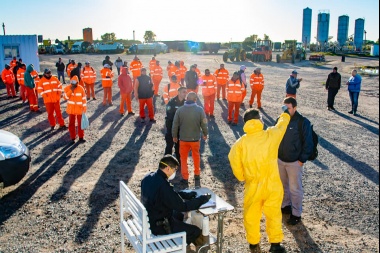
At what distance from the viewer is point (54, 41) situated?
57.7 metres

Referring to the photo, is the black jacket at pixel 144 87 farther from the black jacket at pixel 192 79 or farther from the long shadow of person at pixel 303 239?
the long shadow of person at pixel 303 239

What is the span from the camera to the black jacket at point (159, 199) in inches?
154

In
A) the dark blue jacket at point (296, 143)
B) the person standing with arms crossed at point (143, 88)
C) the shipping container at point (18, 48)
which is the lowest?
the dark blue jacket at point (296, 143)

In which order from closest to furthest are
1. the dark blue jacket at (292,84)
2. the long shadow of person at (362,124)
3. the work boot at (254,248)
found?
the work boot at (254,248)
the long shadow of person at (362,124)
the dark blue jacket at (292,84)

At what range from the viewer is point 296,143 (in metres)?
5.16

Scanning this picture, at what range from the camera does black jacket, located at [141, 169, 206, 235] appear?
391 centimetres

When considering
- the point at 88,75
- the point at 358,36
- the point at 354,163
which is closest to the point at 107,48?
the point at 88,75

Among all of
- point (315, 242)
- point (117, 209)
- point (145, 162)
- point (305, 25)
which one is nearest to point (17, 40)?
point (145, 162)

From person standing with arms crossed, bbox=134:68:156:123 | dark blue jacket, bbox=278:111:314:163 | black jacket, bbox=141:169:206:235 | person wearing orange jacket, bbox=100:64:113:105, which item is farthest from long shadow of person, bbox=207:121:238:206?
person wearing orange jacket, bbox=100:64:113:105

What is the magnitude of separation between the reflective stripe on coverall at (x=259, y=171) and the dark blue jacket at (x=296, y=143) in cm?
68

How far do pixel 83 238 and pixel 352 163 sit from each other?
595 centimetres

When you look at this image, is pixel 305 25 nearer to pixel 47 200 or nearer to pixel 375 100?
pixel 375 100

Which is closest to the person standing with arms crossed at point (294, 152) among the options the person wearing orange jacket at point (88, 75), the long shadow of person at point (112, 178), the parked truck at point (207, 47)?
the long shadow of person at point (112, 178)

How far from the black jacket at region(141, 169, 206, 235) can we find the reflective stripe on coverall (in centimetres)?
80
